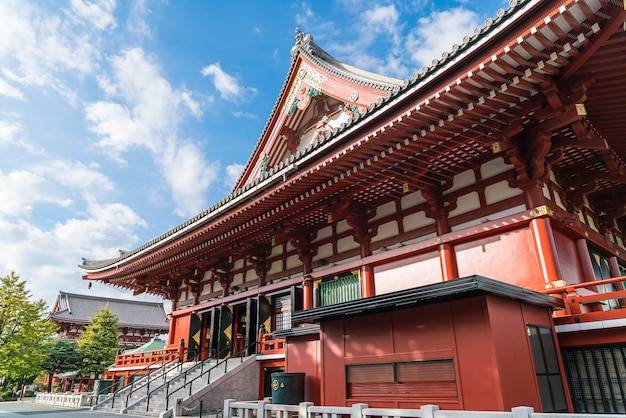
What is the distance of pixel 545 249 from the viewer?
802 centimetres

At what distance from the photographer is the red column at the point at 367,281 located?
36.2 feet

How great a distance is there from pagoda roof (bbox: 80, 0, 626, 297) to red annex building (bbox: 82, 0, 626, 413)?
35 millimetres

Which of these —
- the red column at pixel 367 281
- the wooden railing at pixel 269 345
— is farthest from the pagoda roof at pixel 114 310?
the red column at pixel 367 281

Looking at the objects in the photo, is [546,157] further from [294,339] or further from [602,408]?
[294,339]

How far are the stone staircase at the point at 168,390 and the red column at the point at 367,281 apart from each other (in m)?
5.03

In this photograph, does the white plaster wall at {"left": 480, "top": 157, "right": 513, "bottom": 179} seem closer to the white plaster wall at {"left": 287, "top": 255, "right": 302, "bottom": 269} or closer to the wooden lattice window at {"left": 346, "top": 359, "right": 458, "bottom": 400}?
the wooden lattice window at {"left": 346, "top": 359, "right": 458, "bottom": 400}

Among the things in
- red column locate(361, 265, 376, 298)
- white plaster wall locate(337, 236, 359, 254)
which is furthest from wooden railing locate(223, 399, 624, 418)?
white plaster wall locate(337, 236, 359, 254)

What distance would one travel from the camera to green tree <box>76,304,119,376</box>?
32781 millimetres

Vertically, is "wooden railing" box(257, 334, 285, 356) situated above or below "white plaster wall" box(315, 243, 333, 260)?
below

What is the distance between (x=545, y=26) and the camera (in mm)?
5438

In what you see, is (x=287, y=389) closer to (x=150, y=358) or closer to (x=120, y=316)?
(x=150, y=358)

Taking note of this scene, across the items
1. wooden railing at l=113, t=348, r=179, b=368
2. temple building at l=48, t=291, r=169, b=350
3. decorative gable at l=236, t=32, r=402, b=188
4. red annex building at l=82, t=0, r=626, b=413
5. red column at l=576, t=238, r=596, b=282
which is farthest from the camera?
temple building at l=48, t=291, r=169, b=350

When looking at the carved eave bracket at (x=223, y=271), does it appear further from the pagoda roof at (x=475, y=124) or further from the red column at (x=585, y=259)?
the red column at (x=585, y=259)

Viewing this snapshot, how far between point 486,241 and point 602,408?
3.69 metres
